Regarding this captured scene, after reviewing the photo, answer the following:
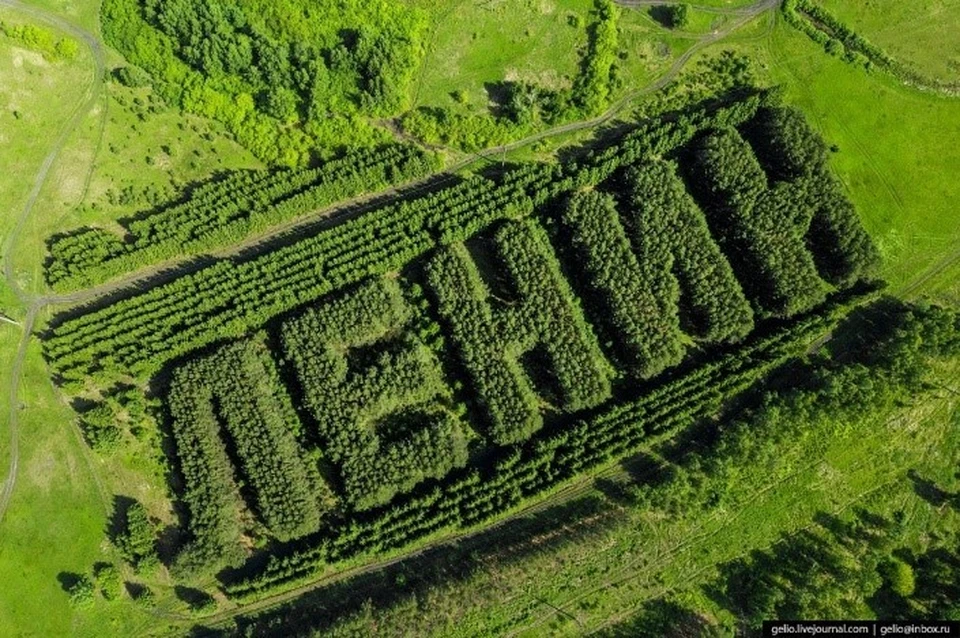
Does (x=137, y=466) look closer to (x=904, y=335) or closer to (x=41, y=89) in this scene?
(x=41, y=89)

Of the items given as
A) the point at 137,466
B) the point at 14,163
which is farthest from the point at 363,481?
the point at 14,163

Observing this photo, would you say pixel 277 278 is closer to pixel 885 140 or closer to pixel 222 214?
Result: pixel 222 214

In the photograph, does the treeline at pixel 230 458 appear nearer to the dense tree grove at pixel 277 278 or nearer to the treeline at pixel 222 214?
the dense tree grove at pixel 277 278

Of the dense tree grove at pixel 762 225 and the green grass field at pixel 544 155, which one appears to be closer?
the green grass field at pixel 544 155

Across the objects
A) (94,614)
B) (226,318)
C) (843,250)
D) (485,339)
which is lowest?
(94,614)

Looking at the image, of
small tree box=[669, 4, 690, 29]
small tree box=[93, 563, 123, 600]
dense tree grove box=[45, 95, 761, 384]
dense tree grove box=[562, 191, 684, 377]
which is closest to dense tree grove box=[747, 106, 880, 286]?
small tree box=[669, 4, 690, 29]

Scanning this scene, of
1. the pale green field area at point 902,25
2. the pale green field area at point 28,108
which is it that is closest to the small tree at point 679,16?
the pale green field area at point 902,25
